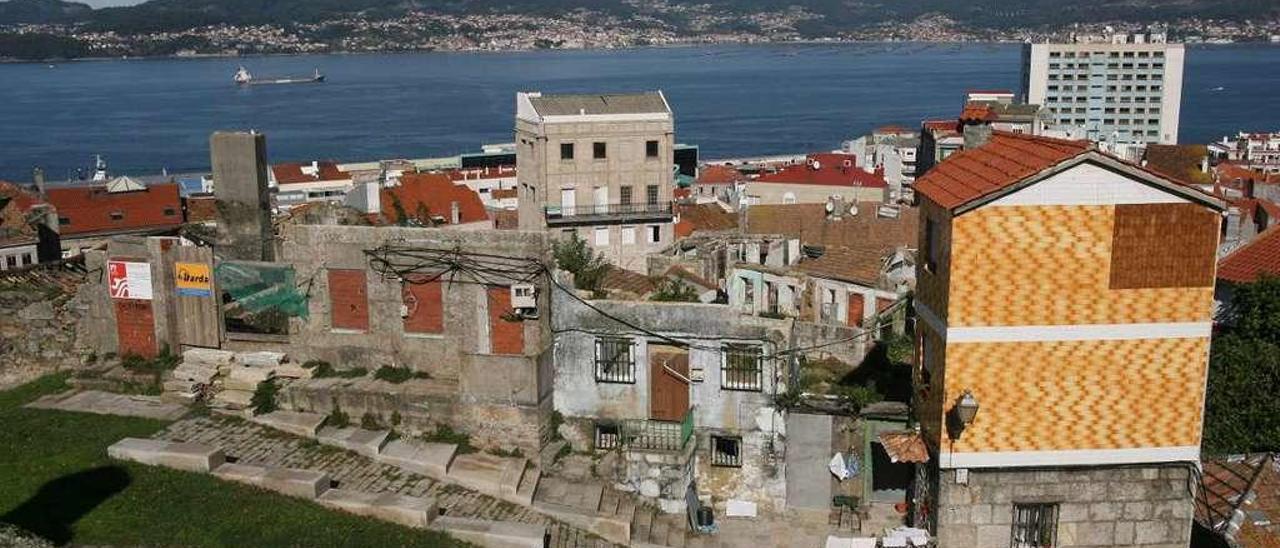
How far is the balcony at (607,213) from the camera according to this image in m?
42.9

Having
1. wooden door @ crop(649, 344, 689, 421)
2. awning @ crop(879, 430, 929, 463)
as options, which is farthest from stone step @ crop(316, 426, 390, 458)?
awning @ crop(879, 430, 929, 463)

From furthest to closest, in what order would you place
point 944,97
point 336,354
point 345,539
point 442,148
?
point 944,97 → point 442,148 → point 336,354 → point 345,539

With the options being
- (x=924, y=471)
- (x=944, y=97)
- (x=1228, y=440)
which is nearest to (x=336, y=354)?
(x=924, y=471)

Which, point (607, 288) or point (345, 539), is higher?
point (607, 288)

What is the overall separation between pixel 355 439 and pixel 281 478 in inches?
73.5

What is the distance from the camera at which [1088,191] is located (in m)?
13.8

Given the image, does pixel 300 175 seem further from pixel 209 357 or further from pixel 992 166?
pixel 992 166

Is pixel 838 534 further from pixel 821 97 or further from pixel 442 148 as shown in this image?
pixel 821 97

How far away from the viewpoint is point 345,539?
50.3ft

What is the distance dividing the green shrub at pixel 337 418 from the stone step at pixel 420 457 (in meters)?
1.04

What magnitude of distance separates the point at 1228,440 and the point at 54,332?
63.5 feet

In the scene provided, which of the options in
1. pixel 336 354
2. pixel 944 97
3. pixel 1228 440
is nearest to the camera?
pixel 1228 440

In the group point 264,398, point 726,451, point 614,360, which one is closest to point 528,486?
point 614,360

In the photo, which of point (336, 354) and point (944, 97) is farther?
point (944, 97)
